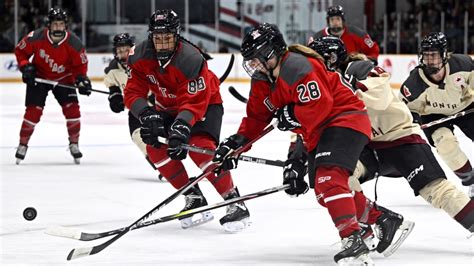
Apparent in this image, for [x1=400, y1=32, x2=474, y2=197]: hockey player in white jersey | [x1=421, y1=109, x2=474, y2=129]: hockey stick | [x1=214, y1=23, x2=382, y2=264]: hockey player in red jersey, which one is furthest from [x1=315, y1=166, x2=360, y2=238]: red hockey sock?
[x1=421, y1=109, x2=474, y2=129]: hockey stick

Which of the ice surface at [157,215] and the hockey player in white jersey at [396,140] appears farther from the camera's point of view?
the ice surface at [157,215]

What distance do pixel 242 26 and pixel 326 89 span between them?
1094 centimetres

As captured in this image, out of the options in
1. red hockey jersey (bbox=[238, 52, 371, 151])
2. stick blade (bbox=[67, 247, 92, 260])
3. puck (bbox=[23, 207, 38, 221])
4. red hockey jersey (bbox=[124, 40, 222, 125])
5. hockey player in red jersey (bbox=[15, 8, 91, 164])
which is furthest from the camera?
hockey player in red jersey (bbox=[15, 8, 91, 164])

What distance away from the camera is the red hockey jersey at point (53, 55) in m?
6.40

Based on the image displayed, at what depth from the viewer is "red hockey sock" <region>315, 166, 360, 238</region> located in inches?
121

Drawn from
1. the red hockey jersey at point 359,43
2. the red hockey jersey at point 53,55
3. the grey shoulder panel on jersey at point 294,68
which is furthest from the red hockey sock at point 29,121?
the grey shoulder panel on jersey at point 294,68

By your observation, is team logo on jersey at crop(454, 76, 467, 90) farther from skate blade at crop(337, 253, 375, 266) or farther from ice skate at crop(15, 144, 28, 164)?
ice skate at crop(15, 144, 28, 164)

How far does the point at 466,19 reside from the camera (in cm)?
1344

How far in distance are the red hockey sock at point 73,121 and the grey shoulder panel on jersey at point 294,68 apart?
3529 mm

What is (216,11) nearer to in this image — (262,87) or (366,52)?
(366,52)

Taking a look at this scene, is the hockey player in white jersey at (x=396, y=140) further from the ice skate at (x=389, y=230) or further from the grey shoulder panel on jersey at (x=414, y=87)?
the grey shoulder panel on jersey at (x=414, y=87)

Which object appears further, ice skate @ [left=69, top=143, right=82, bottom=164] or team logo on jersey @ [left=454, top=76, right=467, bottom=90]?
ice skate @ [left=69, top=143, right=82, bottom=164]

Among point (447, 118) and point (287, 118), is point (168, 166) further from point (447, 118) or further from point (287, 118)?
point (447, 118)

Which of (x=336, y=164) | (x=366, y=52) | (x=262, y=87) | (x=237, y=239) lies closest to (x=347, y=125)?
(x=336, y=164)
